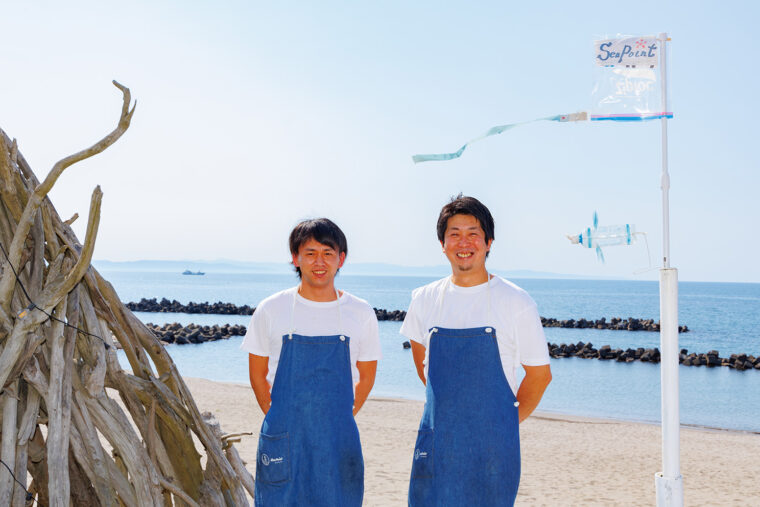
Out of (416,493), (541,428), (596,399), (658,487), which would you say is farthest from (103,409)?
(596,399)

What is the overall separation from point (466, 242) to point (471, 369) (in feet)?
1.65

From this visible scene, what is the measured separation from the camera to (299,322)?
292cm

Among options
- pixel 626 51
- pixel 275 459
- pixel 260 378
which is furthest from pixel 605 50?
pixel 275 459

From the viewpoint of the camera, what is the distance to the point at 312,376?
284cm

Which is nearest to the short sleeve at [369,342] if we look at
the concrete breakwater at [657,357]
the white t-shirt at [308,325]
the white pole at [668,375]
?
the white t-shirt at [308,325]

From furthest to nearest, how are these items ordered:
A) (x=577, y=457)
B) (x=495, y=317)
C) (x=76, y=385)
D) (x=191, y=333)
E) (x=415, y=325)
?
1. (x=191, y=333)
2. (x=577, y=457)
3. (x=76, y=385)
4. (x=415, y=325)
5. (x=495, y=317)

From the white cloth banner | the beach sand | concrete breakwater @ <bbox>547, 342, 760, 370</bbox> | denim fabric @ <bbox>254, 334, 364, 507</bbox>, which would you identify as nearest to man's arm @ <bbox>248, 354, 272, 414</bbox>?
denim fabric @ <bbox>254, 334, 364, 507</bbox>

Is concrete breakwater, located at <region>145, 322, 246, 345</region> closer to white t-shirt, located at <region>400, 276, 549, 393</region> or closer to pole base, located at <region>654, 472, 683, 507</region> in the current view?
pole base, located at <region>654, 472, 683, 507</region>

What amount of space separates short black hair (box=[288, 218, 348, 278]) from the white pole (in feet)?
6.16

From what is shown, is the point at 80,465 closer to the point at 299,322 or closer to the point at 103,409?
the point at 103,409

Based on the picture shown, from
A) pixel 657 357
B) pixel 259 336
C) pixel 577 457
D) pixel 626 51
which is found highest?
pixel 626 51

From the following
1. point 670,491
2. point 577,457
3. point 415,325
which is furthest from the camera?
point 577,457

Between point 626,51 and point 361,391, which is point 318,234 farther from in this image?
point 626,51

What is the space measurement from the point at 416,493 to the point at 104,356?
1730mm
